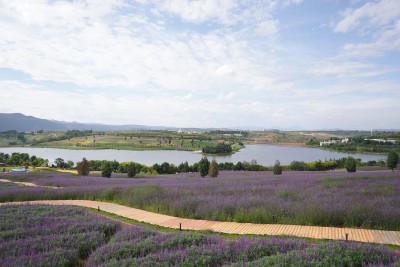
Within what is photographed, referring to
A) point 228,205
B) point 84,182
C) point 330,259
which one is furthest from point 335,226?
point 84,182

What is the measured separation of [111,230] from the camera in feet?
26.8

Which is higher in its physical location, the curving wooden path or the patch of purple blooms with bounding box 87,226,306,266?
the patch of purple blooms with bounding box 87,226,306,266

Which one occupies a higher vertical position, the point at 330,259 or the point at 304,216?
the point at 330,259

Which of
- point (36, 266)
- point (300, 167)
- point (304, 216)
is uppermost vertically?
point (36, 266)

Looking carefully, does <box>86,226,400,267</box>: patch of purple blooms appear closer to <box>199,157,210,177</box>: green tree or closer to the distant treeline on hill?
<box>199,157,210,177</box>: green tree

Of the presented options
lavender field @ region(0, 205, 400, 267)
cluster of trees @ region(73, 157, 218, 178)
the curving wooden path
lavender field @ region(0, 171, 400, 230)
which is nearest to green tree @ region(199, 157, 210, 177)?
cluster of trees @ region(73, 157, 218, 178)

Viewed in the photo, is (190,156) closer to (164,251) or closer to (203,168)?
(203,168)

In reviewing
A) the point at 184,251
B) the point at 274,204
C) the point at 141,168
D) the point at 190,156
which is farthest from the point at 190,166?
the point at 190,156

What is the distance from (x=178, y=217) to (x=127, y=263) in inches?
266

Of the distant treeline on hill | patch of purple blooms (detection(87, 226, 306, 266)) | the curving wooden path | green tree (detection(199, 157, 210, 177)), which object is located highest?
patch of purple blooms (detection(87, 226, 306, 266))

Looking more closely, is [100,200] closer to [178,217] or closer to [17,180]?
[178,217]

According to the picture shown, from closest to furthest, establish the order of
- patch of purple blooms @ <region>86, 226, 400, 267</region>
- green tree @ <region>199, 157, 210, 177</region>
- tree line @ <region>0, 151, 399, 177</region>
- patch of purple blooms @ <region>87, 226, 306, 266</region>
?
patch of purple blooms @ <region>86, 226, 400, 267</region> → patch of purple blooms @ <region>87, 226, 306, 266</region> → green tree @ <region>199, 157, 210, 177</region> → tree line @ <region>0, 151, 399, 177</region>

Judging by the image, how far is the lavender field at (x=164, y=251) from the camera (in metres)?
4.92

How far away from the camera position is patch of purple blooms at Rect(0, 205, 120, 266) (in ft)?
17.7
